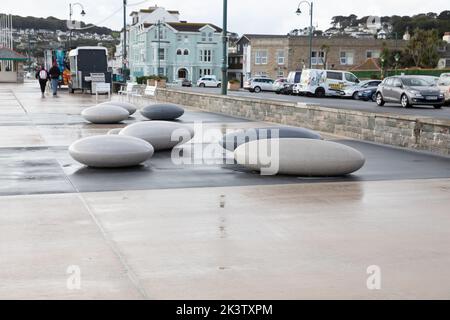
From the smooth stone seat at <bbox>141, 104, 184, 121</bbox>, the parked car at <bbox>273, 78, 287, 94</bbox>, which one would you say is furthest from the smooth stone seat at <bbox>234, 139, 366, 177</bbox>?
the parked car at <bbox>273, 78, 287, 94</bbox>

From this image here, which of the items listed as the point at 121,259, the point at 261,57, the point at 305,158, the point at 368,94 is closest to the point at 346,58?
the point at 261,57

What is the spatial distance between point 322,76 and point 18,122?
29405 millimetres

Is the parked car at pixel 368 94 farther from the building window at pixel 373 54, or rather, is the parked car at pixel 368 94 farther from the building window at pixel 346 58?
the building window at pixel 373 54

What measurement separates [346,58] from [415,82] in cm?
5936

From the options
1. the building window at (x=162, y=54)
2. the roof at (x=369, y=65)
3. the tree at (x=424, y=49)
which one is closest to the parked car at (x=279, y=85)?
the tree at (x=424, y=49)

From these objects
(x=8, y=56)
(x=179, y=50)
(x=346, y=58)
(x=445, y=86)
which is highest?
(x=179, y=50)

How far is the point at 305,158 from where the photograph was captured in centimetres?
1018

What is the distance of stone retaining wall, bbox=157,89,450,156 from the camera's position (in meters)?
13.3

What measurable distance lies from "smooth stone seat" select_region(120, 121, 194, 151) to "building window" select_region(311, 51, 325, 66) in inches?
3017

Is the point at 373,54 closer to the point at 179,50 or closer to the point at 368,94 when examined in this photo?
the point at 179,50

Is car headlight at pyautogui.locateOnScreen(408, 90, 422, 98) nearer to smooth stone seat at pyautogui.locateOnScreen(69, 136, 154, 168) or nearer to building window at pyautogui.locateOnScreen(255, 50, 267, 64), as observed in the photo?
smooth stone seat at pyautogui.locateOnScreen(69, 136, 154, 168)

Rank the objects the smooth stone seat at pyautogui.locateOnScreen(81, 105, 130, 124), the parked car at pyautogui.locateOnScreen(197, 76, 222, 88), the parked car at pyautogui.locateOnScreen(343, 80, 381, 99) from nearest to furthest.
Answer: the smooth stone seat at pyautogui.locateOnScreen(81, 105, 130, 124) < the parked car at pyautogui.locateOnScreen(343, 80, 381, 99) < the parked car at pyautogui.locateOnScreen(197, 76, 222, 88)

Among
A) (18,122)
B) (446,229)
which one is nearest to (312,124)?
(18,122)

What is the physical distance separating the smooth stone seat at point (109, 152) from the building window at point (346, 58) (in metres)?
82.2
